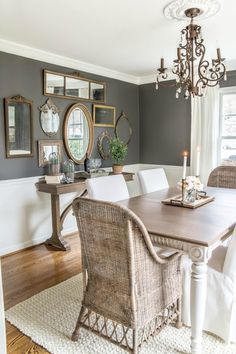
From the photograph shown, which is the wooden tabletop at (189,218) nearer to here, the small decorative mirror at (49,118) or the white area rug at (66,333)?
the white area rug at (66,333)

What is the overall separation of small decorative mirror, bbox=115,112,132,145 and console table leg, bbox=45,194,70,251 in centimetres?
171

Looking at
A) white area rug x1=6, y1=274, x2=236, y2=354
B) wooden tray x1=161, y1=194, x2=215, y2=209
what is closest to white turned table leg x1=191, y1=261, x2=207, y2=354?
white area rug x1=6, y1=274, x2=236, y2=354

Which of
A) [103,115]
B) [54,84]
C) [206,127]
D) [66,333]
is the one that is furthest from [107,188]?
[206,127]

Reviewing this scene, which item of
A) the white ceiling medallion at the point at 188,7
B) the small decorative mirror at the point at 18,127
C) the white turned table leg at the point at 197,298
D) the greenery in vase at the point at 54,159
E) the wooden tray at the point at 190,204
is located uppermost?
the white ceiling medallion at the point at 188,7

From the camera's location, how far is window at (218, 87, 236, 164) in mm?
4258

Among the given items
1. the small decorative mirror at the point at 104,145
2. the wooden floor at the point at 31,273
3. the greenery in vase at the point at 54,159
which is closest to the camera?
the wooden floor at the point at 31,273

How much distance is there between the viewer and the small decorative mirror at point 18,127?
332cm

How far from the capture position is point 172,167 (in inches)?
193

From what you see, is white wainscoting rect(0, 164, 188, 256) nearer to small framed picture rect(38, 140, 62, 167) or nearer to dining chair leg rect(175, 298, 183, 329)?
small framed picture rect(38, 140, 62, 167)

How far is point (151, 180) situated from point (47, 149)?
55.2 inches

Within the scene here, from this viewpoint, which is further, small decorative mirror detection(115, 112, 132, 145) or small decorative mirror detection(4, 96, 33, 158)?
small decorative mirror detection(115, 112, 132, 145)

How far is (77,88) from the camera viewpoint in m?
4.06

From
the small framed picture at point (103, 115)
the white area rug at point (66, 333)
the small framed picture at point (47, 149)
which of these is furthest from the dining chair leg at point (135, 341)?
the small framed picture at point (103, 115)

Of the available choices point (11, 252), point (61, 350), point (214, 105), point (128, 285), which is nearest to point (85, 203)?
point (128, 285)
